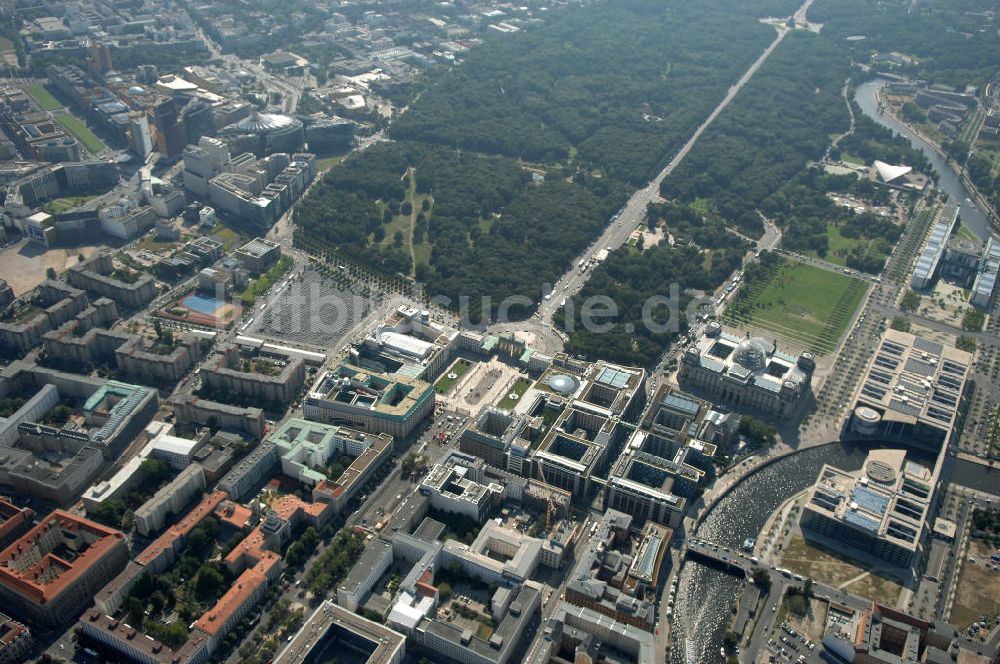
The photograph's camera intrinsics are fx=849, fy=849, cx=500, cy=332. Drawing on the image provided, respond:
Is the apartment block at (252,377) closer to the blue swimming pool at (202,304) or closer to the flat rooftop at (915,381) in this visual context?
the blue swimming pool at (202,304)

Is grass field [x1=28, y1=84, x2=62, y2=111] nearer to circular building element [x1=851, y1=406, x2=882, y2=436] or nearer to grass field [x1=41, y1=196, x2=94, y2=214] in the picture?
grass field [x1=41, y1=196, x2=94, y2=214]

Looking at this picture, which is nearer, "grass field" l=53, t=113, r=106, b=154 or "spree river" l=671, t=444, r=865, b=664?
"spree river" l=671, t=444, r=865, b=664

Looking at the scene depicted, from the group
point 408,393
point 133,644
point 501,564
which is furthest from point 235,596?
point 408,393

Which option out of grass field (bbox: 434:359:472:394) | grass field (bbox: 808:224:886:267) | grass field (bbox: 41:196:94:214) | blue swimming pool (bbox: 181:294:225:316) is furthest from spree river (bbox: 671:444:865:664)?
grass field (bbox: 41:196:94:214)

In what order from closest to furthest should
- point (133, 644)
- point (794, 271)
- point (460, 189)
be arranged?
point (133, 644), point (794, 271), point (460, 189)

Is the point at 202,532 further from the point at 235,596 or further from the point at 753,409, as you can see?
the point at 753,409

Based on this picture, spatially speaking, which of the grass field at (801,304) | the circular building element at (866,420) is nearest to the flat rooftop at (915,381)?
the circular building element at (866,420)
